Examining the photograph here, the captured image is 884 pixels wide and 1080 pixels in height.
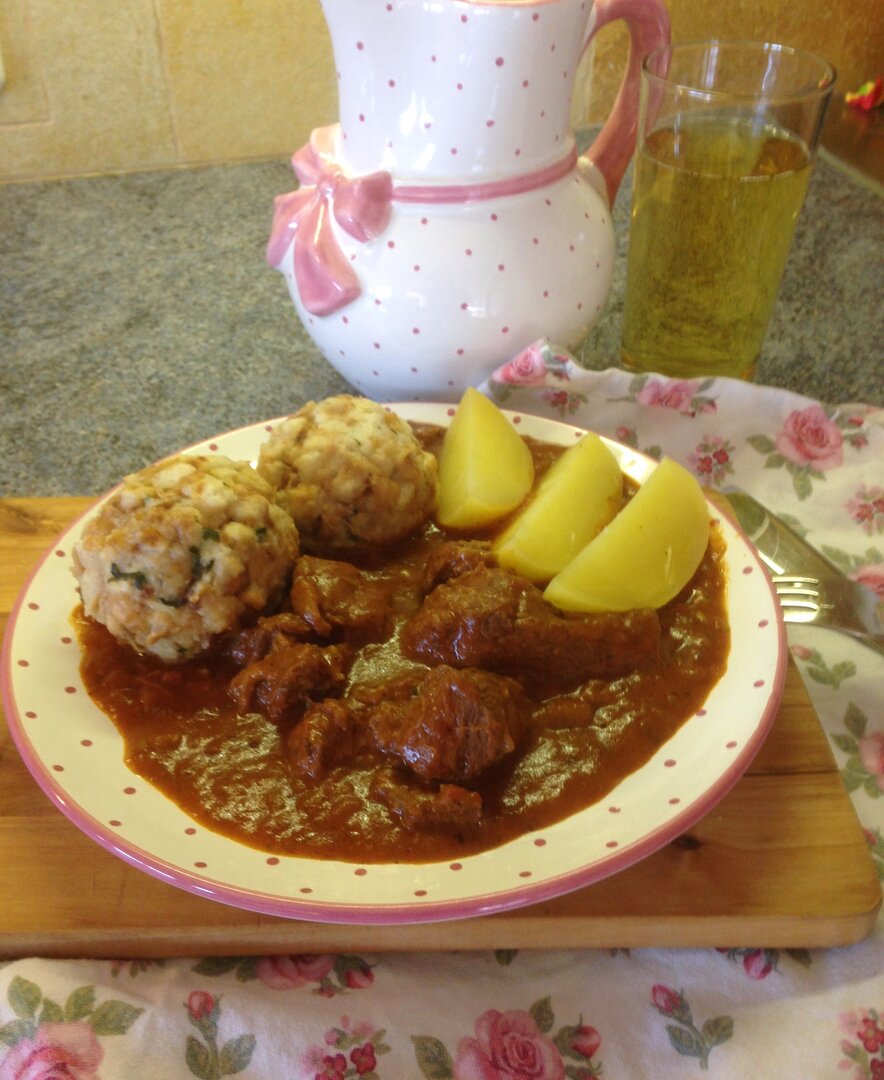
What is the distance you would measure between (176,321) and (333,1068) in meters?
1.61

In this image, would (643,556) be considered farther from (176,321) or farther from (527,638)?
(176,321)

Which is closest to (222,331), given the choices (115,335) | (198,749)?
(115,335)

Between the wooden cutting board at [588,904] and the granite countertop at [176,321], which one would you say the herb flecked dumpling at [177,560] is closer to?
the wooden cutting board at [588,904]

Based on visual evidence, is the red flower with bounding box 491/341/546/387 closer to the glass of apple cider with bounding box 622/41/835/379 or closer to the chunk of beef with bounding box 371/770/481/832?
the glass of apple cider with bounding box 622/41/835/379

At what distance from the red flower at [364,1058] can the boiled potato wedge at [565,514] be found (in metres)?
0.56

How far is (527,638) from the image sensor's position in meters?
1.16

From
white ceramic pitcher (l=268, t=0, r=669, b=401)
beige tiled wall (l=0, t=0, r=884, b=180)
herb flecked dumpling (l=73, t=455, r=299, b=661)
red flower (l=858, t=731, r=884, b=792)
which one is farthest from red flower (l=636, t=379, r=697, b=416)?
beige tiled wall (l=0, t=0, r=884, b=180)

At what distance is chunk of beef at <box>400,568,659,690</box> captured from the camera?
3.79 ft

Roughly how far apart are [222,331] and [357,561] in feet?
3.18

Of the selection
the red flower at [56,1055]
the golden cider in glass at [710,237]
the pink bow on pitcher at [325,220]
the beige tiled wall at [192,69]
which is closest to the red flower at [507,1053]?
the red flower at [56,1055]

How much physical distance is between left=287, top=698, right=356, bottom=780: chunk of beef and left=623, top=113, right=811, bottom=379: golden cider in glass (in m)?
0.98

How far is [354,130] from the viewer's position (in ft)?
4.90

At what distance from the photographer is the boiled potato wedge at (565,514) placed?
128 cm

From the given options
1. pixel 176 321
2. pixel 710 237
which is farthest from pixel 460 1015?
pixel 176 321
